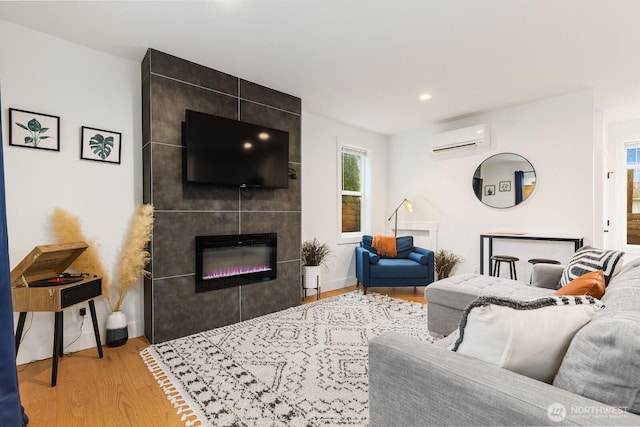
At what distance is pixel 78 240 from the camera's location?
247 centimetres

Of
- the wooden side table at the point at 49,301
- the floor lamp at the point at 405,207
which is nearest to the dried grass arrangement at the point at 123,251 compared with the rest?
the wooden side table at the point at 49,301

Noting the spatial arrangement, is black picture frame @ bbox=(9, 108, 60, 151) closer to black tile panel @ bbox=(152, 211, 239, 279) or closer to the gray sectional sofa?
black tile panel @ bbox=(152, 211, 239, 279)

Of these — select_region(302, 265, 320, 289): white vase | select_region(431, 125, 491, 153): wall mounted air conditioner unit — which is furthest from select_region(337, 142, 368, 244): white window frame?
select_region(431, 125, 491, 153): wall mounted air conditioner unit

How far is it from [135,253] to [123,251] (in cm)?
26

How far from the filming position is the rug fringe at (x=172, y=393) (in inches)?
66.8

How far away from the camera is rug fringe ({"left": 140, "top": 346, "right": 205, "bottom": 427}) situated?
170 centimetres

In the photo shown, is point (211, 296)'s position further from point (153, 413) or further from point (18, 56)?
point (18, 56)

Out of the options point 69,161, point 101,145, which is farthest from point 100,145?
point 69,161

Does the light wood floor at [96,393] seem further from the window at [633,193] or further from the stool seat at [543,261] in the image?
the window at [633,193]

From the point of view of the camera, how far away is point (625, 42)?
8.57 ft

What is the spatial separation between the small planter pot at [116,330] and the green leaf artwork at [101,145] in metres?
1.37

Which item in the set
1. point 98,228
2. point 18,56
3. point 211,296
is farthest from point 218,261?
point 18,56

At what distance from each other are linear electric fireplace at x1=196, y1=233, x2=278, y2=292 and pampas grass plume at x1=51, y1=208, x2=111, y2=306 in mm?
752

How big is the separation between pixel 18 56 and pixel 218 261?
2235 millimetres
